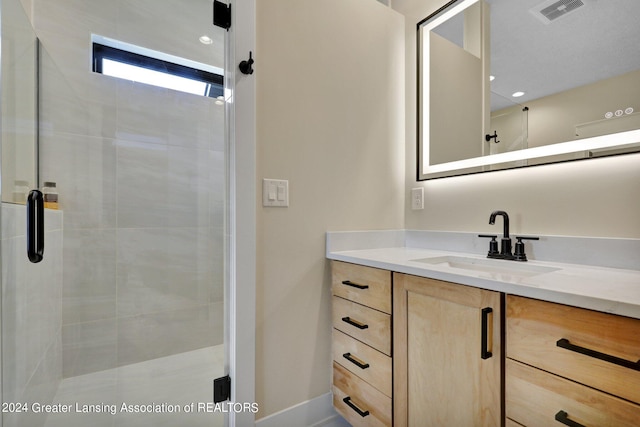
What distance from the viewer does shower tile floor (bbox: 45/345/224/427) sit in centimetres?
144

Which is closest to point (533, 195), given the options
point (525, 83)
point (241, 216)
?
point (525, 83)

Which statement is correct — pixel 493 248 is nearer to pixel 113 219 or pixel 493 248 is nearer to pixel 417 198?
pixel 417 198

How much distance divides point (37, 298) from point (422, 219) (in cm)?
199

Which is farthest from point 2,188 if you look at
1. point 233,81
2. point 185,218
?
point 185,218

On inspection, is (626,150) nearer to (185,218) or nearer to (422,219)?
(422,219)

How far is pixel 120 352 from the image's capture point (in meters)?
1.89

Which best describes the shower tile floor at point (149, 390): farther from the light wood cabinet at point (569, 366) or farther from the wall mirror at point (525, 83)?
the wall mirror at point (525, 83)

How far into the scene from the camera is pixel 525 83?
1.28m

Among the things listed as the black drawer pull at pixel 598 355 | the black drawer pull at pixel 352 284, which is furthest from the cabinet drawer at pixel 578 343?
the black drawer pull at pixel 352 284

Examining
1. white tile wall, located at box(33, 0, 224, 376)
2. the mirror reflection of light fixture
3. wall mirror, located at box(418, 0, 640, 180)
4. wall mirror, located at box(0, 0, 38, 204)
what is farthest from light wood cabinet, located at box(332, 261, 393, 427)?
the mirror reflection of light fixture

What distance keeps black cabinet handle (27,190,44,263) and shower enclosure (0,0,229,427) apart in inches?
2.4

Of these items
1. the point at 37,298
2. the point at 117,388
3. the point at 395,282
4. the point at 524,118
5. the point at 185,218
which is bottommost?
the point at 117,388

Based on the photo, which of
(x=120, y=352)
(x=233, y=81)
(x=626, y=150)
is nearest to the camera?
(x=626, y=150)

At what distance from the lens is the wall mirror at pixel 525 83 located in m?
1.05
